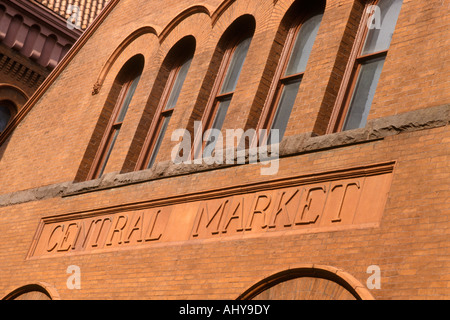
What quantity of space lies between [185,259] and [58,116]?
20.3 ft

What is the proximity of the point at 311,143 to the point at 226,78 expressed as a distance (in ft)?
10.7

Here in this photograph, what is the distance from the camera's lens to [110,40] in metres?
14.7

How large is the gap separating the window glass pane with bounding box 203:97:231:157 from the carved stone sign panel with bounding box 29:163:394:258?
3.18 feet

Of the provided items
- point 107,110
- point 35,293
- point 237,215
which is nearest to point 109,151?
point 107,110

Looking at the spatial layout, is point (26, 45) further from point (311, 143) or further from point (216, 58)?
point (311, 143)

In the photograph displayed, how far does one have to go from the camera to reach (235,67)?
1171 centimetres

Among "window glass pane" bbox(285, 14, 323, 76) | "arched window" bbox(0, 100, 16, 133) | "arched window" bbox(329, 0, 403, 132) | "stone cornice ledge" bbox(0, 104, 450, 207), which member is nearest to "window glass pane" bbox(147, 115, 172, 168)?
"stone cornice ledge" bbox(0, 104, 450, 207)

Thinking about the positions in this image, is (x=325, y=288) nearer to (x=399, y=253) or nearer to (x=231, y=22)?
(x=399, y=253)

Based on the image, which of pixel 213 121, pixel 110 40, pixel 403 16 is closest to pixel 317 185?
pixel 403 16

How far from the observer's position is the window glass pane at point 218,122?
11.1 meters

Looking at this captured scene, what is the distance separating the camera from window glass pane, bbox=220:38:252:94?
11.6 meters

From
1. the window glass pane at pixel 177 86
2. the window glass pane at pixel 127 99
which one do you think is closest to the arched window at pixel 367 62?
the window glass pane at pixel 177 86

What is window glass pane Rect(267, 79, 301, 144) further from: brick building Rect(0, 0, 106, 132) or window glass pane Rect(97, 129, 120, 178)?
brick building Rect(0, 0, 106, 132)

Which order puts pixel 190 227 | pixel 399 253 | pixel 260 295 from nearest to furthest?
pixel 399 253 → pixel 260 295 → pixel 190 227
